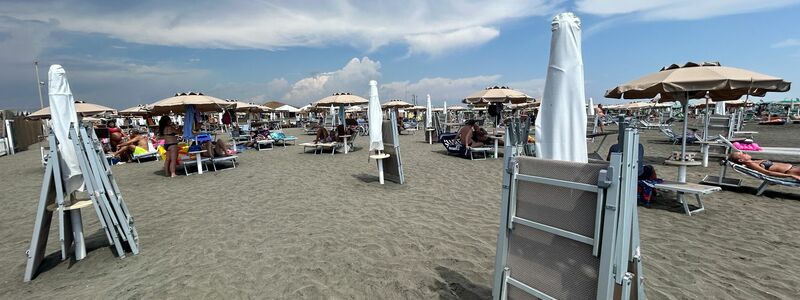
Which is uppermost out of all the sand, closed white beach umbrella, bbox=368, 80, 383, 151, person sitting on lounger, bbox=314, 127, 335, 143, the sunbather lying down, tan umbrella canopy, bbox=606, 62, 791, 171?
tan umbrella canopy, bbox=606, 62, 791, 171

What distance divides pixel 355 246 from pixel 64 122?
3251 millimetres

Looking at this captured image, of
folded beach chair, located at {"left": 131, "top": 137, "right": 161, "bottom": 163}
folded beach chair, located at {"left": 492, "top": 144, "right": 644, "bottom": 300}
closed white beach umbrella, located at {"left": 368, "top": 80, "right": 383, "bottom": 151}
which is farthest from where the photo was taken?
folded beach chair, located at {"left": 131, "top": 137, "right": 161, "bottom": 163}

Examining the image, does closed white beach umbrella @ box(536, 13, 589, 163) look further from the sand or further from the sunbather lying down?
the sunbather lying down

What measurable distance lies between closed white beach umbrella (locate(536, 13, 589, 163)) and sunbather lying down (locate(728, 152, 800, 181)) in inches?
212

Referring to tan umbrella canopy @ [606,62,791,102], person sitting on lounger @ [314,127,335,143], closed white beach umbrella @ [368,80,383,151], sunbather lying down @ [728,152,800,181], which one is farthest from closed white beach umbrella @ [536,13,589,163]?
person sitting on lounger @ [314,127,335,143]

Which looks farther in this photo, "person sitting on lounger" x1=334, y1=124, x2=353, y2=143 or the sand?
"person sitting on lounger" x1=334, y1=124, x2=353, y2=143

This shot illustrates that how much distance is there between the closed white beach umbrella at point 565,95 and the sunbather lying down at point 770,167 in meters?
5.38

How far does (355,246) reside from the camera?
4.00m

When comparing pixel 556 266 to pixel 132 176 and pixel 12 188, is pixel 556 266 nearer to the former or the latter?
pixel 132 176

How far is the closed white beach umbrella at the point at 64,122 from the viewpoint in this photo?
3.58 m

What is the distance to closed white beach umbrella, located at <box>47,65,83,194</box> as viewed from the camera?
11.7 feet

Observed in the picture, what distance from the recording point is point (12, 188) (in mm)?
7902

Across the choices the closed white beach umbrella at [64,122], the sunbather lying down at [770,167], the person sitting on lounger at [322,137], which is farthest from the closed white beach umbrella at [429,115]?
the closed white beach umbrella at [64,122]

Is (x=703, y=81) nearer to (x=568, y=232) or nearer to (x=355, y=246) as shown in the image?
(x=568, y=232)
